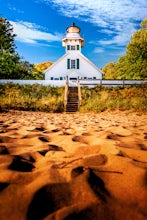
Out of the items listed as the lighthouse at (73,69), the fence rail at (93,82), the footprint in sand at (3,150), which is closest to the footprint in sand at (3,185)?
the footprint in sand at (3,150)

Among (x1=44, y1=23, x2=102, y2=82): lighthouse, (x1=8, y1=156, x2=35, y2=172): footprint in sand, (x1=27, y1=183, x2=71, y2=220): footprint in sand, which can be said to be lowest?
(x1=27, y1=183, x2=71, y2=220): footprint in sand

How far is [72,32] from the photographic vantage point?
41.3m

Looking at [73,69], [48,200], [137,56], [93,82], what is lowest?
[48,200]

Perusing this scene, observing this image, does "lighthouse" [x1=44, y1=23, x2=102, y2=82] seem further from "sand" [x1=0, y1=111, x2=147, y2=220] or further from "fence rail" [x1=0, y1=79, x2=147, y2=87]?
"sand" [x1=0, y1=111, x2=147, y2=220]

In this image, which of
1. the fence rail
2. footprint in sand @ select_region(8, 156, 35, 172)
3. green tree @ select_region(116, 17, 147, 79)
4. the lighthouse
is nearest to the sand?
footprint in sand @ select_region(8, 156, 35, 172)

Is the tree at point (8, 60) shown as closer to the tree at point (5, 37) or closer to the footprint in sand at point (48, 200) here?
the tree at point (5, 37)

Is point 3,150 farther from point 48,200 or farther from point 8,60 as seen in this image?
point 8,60

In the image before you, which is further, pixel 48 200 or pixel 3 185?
pixel 3 185

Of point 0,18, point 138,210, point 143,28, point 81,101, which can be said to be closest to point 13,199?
point 138,210

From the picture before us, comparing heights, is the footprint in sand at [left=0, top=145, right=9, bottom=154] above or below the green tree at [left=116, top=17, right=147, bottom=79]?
below

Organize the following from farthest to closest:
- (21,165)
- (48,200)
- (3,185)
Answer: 1. (21,165)
2. (3,185)
3. (48,200)

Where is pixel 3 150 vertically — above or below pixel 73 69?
below

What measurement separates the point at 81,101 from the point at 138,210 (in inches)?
652

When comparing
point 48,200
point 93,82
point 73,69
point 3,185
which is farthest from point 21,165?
point 73,69
